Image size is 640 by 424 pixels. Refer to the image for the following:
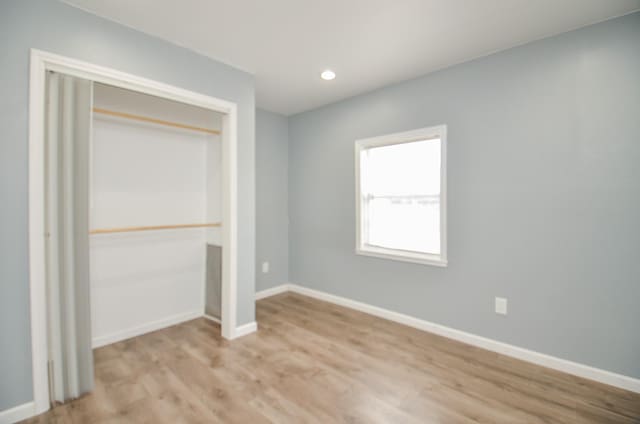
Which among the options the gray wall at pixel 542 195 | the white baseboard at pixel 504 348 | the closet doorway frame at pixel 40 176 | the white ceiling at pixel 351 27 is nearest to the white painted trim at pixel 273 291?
the white baseboard at pixel 504 348

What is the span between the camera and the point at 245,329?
301cm

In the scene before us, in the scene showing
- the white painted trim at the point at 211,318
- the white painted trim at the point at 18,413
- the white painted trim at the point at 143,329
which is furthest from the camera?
the white painted trim at the point at 211,318

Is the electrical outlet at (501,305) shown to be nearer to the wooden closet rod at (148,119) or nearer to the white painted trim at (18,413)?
the wooden closet rod at (148,119)

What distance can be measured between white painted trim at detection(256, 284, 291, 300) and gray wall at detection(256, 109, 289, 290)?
0.18 feet

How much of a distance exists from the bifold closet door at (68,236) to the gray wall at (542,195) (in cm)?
272

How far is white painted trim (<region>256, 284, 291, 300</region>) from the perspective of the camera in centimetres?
416

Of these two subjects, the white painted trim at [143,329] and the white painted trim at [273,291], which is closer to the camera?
the white painted trim at [143,329]

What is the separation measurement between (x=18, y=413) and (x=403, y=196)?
3.39m

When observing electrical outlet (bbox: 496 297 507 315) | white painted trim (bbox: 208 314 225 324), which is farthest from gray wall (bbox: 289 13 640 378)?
white painted trim (bbox: 208 314 225 324)

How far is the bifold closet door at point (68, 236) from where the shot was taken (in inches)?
76.4

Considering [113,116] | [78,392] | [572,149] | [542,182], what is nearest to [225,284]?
[78,392]

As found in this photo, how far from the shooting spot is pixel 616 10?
2.06 meters

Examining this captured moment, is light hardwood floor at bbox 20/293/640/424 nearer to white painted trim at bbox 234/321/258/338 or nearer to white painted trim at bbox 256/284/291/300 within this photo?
white painted trim at bbox 234/321/258/338

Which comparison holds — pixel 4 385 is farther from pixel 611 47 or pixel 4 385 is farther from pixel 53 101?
pixel 611 47
